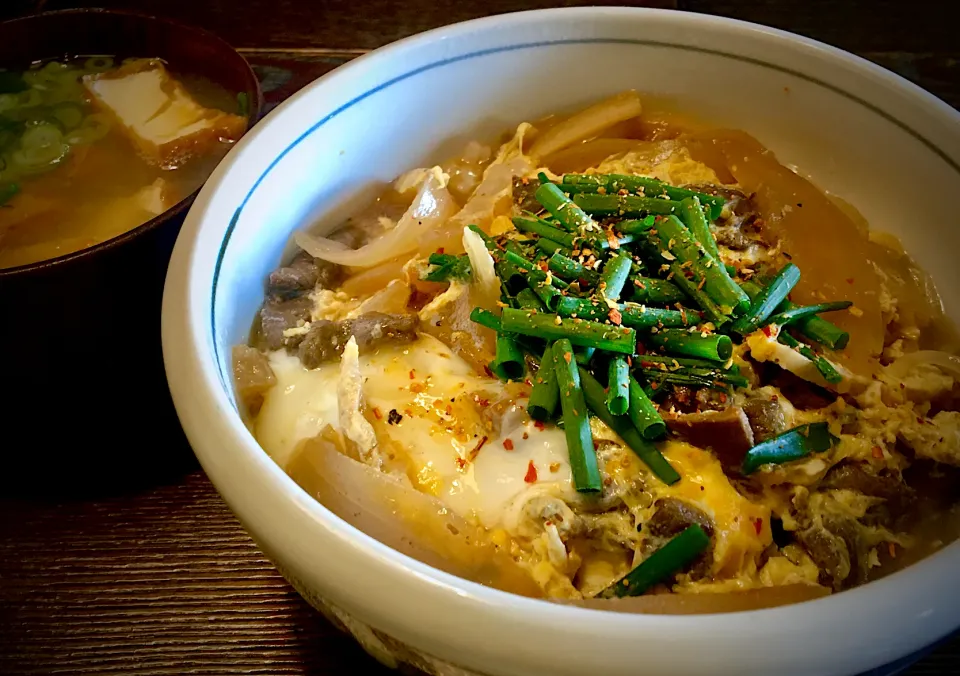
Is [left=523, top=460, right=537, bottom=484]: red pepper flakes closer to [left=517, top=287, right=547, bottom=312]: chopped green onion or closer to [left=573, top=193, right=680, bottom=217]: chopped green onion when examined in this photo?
[left=517, top=287, right=547, bottom=312]: chopped green onion

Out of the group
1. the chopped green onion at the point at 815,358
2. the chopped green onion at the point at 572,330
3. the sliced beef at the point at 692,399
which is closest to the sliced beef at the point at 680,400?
the sliced beef at the point at 692,399

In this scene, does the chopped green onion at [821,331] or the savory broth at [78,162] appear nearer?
the chopped green onion at [821,331]

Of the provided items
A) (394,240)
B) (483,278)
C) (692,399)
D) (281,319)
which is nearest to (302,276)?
(281,319)

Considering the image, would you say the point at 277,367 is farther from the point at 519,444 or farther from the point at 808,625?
the point at 808,625

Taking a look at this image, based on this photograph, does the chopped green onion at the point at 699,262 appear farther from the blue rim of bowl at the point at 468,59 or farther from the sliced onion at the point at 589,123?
the blue rim of bowl at the point at 468,59

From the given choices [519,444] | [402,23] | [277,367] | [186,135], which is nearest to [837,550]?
[519,444]

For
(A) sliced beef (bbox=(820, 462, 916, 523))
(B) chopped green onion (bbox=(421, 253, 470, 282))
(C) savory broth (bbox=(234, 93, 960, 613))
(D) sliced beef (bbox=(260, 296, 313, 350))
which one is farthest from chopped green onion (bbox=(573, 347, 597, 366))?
(D) sliced beef (bbox=(260, 296, 313, 350))
